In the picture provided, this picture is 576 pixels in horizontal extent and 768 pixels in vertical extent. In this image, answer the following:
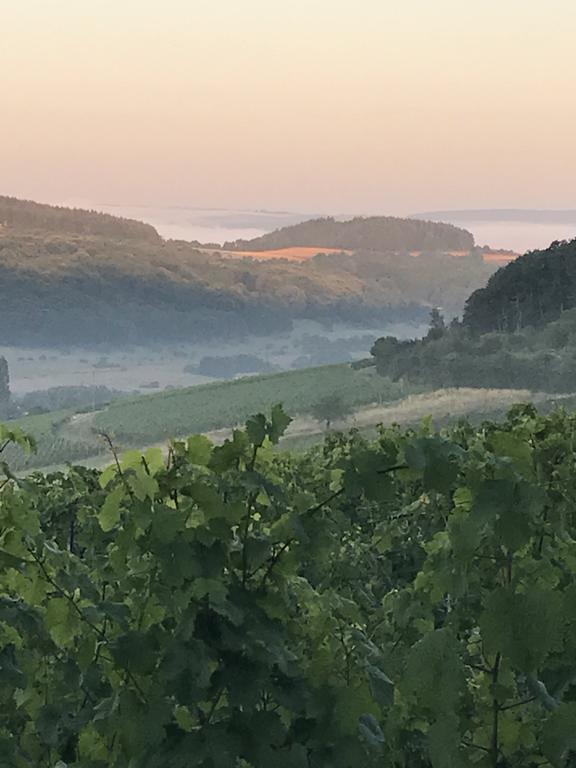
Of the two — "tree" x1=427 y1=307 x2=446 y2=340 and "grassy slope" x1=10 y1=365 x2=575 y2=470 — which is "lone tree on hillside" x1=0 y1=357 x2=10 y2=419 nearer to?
"grassy slope" x1=10 y1=365 x2=575 y2=470

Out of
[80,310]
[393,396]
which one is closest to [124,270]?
[80,310]

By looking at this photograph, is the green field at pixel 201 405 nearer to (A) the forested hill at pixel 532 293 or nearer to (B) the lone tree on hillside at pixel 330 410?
(B) the lone tree on hillside at pixel 330 410

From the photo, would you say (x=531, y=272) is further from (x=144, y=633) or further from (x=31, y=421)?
(x=144, y=633)

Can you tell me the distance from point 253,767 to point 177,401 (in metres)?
61.8

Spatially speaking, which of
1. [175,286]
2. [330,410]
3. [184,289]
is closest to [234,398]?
[330,410]

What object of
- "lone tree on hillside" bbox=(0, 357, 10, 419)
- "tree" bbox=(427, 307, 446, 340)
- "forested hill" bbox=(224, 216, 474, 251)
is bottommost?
"lone tree on hillside" bbox=(0, 357, 10, 419)

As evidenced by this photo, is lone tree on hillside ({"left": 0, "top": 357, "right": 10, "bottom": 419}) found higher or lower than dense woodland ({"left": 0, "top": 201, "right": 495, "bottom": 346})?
lower

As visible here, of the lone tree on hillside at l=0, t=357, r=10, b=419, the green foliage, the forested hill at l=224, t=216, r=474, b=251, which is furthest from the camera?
the forested hill at l=224, t=216, r=474, b=251

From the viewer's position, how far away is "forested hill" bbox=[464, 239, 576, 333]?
52531 mm

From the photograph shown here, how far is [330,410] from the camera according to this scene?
4841cm

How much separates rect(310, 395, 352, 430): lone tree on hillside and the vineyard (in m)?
42.1

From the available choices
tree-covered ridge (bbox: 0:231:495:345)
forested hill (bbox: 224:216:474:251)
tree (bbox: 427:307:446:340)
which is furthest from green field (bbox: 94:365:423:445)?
forested hill (bbox: 224:216:474:251)

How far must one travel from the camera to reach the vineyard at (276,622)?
2070 mm

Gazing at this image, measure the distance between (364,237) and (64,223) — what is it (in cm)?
2947
